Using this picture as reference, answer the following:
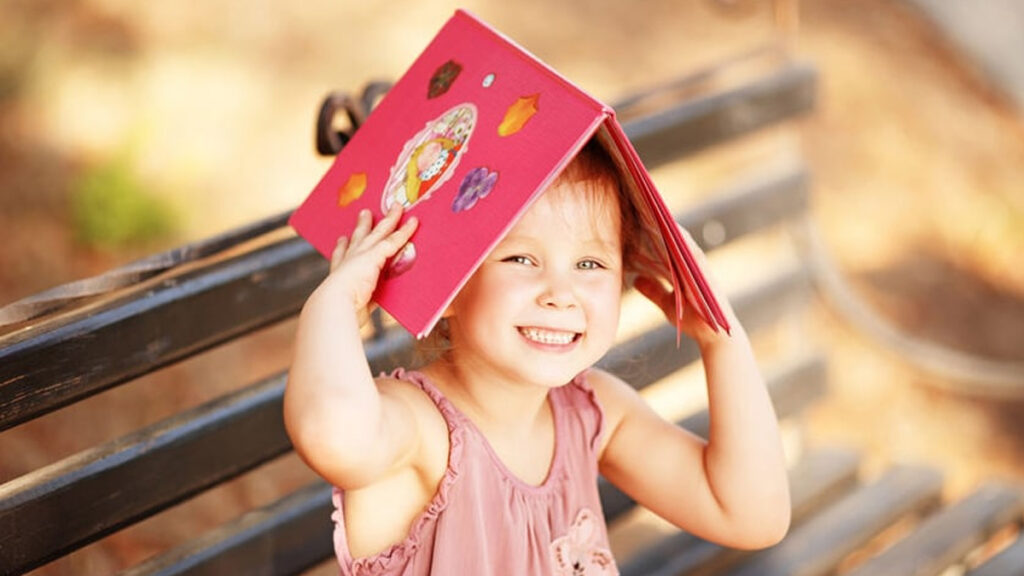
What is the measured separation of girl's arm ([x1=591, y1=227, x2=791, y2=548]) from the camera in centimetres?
192

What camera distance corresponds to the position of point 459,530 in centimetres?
174

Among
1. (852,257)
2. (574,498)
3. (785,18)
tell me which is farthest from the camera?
(852,257)

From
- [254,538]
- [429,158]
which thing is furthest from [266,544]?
[429,158]

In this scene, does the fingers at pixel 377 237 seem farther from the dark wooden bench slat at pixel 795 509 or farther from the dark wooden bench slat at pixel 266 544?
the dark wooden bench slat at pixel 795 509

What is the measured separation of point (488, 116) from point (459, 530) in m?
0.49

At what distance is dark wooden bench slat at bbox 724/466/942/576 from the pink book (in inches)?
36.0

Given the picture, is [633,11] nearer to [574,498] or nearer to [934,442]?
[934,442]

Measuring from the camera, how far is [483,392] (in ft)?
5.92

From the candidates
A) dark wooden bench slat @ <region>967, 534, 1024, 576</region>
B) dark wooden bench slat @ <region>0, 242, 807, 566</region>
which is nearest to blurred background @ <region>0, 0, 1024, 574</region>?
dark wooden bench slat @ <region>967, 534, 1024, 576</region>

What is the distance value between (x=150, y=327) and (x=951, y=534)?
1.58m

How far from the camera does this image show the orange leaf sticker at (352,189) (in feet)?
5.69

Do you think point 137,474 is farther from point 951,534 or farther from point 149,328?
point 951,534

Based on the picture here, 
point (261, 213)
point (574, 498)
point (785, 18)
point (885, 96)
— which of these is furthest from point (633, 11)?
point (574, 498)

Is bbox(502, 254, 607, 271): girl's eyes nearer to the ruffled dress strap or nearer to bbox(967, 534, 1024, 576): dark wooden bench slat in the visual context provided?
the ruffled dress strap
